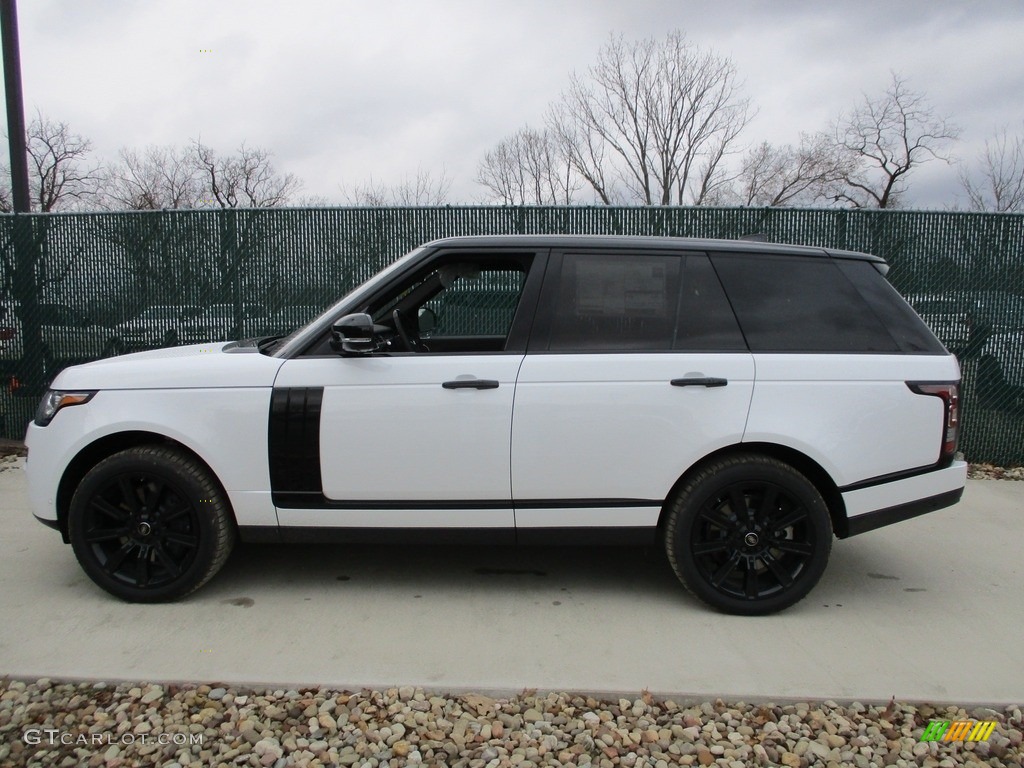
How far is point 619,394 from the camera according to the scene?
342 cm

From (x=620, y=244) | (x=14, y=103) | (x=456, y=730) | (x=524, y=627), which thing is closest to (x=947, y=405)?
(x=620, y=244)

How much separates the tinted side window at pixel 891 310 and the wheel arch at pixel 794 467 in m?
0.73

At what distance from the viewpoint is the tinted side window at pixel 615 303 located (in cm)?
354

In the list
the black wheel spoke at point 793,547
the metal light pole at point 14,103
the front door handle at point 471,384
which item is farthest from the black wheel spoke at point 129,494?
the metal light pole at point 14,103

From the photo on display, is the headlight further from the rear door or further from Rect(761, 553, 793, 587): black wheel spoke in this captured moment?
Rect(761, 553, 793, 587): black wheel spoke

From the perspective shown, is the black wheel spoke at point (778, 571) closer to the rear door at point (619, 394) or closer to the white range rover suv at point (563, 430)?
the white range rover suv at point (563, 430)

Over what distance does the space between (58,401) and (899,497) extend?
4161 mm

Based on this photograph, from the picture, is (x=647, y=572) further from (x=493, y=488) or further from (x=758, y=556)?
(x=493, y=488)

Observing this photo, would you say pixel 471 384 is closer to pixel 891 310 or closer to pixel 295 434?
pixel 295 434

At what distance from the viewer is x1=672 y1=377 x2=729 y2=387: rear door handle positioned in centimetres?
341

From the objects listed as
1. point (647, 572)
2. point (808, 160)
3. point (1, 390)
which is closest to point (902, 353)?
point (647, 572)

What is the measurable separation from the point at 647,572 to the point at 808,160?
30.4 meters

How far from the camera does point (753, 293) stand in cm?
361

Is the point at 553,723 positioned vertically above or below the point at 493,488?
below
